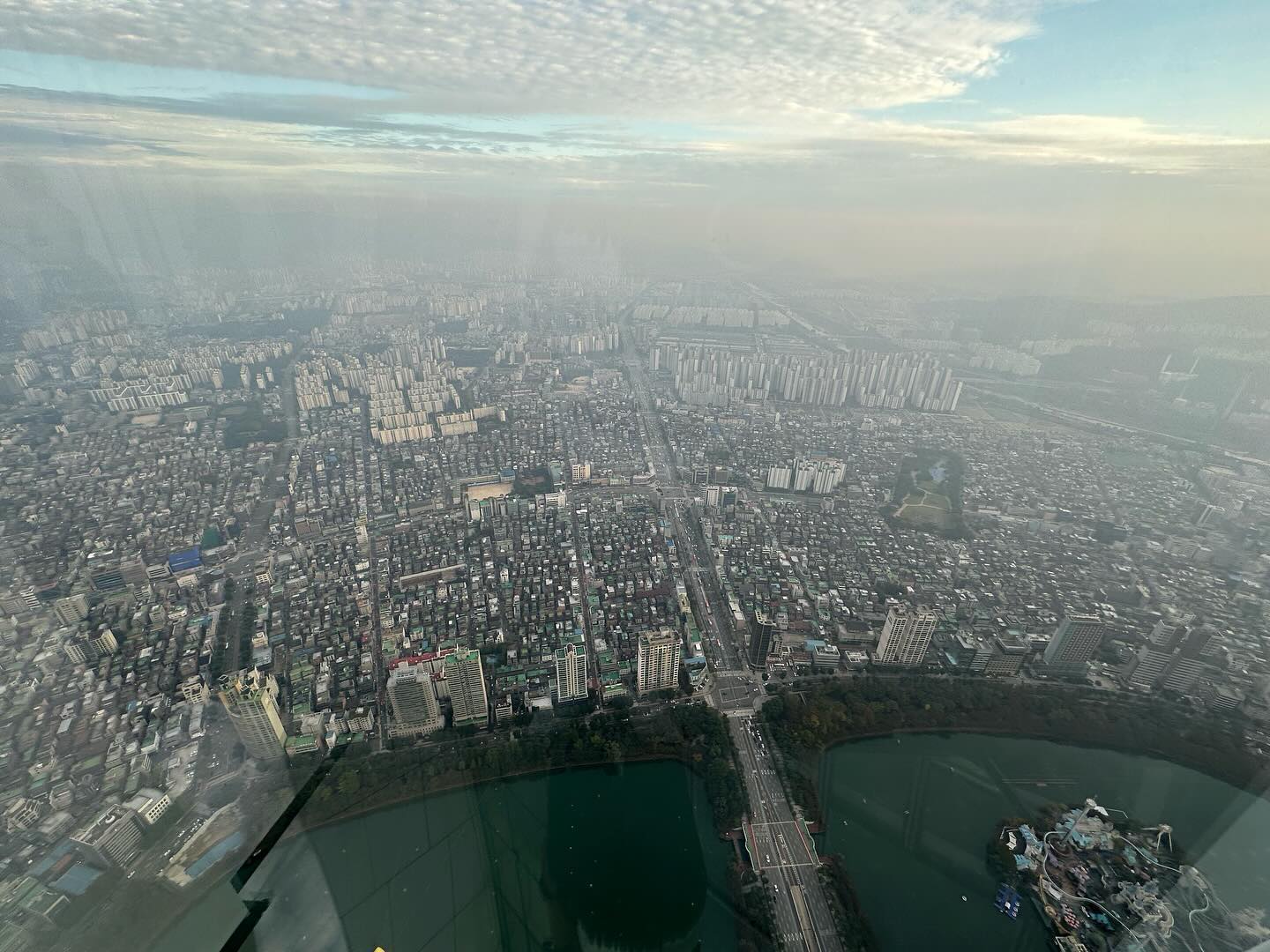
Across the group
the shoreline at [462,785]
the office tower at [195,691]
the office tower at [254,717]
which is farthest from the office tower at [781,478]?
the office tower at [195,691]

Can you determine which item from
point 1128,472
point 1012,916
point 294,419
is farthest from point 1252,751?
point 294,419

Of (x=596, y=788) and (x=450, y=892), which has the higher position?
(x=450, y=892)

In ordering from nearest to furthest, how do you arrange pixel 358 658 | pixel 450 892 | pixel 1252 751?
1. pixel 450 892
2. pixel 1252 751
3. pixel 358 658

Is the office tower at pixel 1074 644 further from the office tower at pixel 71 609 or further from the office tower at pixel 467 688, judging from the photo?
the office tower at pixel 71 609

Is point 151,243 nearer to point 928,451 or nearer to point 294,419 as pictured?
point 294,419

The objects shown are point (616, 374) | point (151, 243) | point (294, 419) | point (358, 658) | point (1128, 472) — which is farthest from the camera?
point (616, 374)
